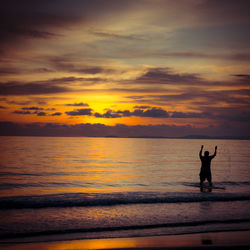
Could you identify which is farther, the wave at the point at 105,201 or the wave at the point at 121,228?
the wave at the point at 105,201

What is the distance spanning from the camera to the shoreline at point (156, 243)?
7.70 meters

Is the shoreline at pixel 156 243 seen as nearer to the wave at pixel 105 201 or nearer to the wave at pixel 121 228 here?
the wave at pixel 121 228

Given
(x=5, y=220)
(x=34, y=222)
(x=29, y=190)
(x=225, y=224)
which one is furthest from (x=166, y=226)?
(x=29, y=190)

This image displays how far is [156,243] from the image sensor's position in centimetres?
805

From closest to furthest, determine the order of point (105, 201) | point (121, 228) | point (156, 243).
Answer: point (156, 243) < point (121, 228) < point (105, 201)

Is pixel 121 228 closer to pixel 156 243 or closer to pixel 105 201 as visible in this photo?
pixel 156 243

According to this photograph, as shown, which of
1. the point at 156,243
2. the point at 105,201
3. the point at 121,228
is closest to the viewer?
the point at 156,243

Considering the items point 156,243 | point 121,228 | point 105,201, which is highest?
point 156,243

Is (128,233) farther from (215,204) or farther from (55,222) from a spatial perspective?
(215,204)

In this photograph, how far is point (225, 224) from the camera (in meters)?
10.2

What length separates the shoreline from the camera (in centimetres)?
770

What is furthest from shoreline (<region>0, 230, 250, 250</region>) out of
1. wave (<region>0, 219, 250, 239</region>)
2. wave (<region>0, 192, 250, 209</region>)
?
wave (<region>0, 192, 250, 209</region>)

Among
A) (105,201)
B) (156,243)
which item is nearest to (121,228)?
(156,243)

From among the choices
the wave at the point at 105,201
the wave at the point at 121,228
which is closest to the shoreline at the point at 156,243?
the wave at the point at 121,228
